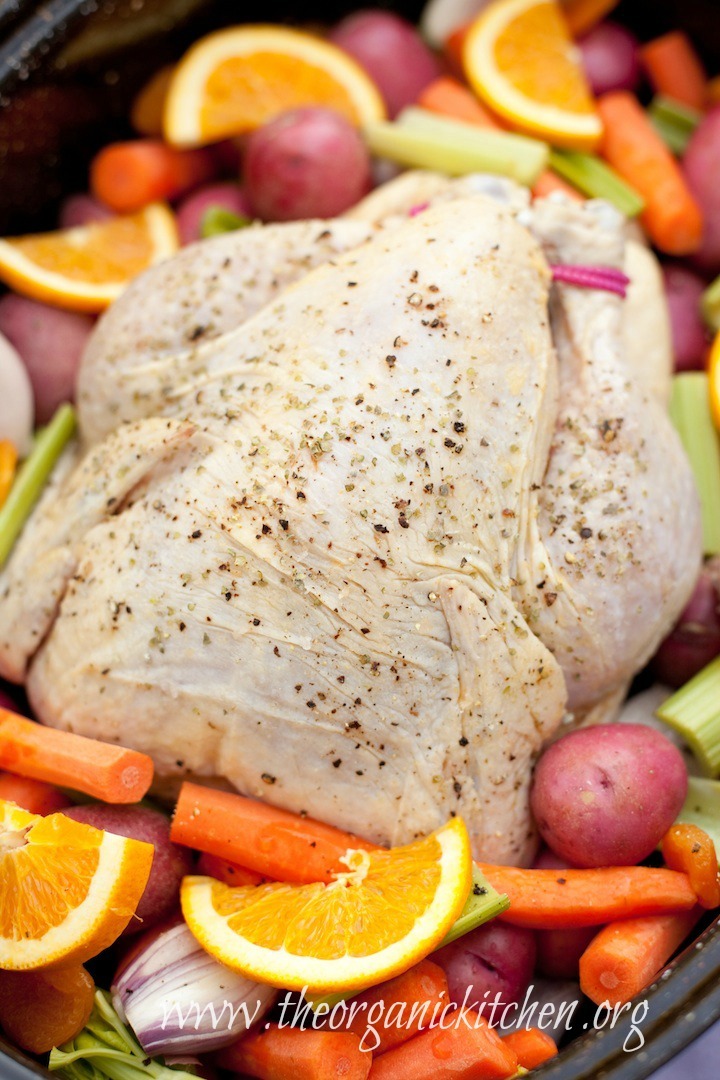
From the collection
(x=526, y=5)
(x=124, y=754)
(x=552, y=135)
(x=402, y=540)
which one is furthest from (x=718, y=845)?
(x=526, y=5)

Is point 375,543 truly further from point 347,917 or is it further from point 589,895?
point 589,895

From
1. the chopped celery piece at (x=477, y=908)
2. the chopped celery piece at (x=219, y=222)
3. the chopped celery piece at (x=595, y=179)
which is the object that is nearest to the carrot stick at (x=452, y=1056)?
the chopped celery piece at (x=477, y=908)

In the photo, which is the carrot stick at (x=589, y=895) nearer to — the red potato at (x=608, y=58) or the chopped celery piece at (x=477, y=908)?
the chopped celery piece at (x=477, y=908)

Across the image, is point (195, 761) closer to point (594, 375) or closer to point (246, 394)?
point (246, 394)

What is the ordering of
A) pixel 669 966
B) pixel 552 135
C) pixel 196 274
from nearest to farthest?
pixel 669 966, pixel 196 274, pixel 552 135

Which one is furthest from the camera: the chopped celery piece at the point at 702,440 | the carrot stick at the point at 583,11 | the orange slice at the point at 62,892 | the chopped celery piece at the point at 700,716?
the carrot stick at the point at 583,11
